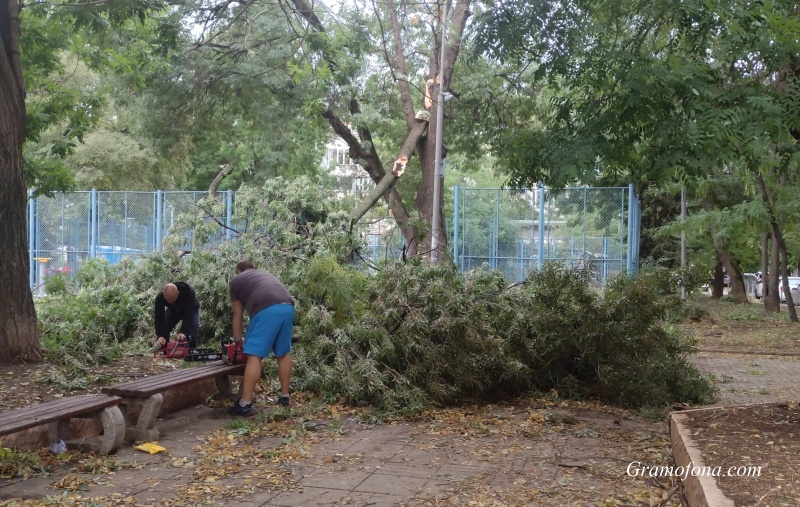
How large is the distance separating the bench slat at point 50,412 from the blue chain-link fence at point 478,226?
12.9 m

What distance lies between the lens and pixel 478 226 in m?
21.5

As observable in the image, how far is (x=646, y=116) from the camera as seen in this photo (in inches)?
281

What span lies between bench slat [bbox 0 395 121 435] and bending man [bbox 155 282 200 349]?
Result: 2.94 meters

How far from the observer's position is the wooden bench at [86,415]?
5239mm

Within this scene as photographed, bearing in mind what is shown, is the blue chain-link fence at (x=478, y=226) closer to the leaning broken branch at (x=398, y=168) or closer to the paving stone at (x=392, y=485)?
the leaning broken branch at (x=398, y=168)

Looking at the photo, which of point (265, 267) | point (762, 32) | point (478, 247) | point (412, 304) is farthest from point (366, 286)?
point (478, 247)

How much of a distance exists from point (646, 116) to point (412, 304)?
2907 mm

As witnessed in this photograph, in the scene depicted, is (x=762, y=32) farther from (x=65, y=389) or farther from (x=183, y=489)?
(x=65, y=389)

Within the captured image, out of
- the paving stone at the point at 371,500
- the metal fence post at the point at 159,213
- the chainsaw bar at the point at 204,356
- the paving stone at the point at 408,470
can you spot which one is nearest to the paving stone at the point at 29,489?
the paving stone at the point at 371,500

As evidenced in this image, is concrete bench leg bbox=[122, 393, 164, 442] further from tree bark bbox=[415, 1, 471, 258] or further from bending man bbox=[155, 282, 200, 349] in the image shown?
tree bark bbox=[415, 1, 471, 258]

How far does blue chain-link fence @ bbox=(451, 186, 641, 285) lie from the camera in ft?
65.7

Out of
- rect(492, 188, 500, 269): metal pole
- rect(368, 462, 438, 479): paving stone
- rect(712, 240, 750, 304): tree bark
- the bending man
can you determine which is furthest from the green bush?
rect(712, 240, 750, 304): tree bark

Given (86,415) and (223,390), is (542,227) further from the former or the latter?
(86,415)

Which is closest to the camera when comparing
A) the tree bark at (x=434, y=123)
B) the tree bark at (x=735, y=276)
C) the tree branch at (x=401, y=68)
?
the tree bark at (x=434, y=123)
